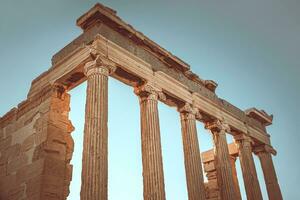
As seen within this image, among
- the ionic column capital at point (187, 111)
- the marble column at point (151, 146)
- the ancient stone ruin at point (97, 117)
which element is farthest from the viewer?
the ionic column capital at point (187, 111)

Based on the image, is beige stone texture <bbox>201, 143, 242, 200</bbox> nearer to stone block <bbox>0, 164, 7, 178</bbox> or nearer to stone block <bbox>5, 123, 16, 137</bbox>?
stone block <bbox>5, 123, 16, 137</bbox>

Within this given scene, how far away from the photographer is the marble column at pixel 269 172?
20469 millimetres

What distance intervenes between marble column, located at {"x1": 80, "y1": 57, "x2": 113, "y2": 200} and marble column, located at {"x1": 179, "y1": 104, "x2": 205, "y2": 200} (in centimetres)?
489

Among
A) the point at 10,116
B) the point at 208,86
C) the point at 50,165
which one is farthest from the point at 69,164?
the point at 208,86

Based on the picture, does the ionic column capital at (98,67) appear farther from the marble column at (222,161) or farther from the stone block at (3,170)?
the marble column at (222,161)

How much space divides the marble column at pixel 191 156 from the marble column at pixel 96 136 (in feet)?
16.0

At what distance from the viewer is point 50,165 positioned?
13023mm

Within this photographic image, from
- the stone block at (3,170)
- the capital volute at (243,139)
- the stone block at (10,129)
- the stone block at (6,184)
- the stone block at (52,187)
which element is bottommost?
the stone block at (52,187)

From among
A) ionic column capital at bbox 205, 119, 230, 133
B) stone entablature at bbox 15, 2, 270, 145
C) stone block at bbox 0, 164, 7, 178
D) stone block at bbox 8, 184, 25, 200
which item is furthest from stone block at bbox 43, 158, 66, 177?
ionic column capital at bbox 205, 119, 230, 133

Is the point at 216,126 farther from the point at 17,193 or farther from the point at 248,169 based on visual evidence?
the point at 17,193

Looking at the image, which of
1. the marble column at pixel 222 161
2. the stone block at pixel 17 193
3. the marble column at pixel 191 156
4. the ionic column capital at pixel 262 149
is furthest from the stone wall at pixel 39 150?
Answer: the ionic column capital at pixel 262 149

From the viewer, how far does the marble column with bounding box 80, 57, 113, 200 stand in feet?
35.6

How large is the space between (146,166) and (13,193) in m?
5.22

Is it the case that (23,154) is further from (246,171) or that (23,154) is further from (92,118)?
(246,171)
